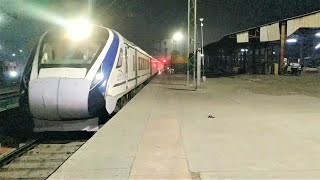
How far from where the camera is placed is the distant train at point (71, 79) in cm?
1100

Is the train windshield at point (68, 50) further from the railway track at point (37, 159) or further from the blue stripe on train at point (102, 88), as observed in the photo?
the railway track at point (37, 159)

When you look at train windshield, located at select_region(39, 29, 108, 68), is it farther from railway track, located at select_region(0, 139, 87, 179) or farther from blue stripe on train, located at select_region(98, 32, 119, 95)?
railway track, located at select_region(0, 139, 87, 179)

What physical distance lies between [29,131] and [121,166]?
8204mm

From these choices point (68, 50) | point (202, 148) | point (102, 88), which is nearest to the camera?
point (202, 148)

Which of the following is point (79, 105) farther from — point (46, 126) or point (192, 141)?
point (192, 141)

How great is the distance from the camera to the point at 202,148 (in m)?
8.05

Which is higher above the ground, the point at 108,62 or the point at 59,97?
the point at 108,62

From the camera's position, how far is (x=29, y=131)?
552 inches

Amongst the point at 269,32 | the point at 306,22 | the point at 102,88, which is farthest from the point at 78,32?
the point at 269,32

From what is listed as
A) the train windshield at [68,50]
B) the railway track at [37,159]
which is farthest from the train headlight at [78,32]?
the railway track at [37,159]

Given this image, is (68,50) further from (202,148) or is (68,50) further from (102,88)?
(202,148)

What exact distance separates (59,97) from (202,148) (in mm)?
4600

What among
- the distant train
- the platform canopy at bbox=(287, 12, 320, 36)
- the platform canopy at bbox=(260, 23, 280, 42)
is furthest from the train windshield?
the platform canopy at bbox=(260, 23, 280, 42)

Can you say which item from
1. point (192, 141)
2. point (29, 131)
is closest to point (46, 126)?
point (29, 131)
